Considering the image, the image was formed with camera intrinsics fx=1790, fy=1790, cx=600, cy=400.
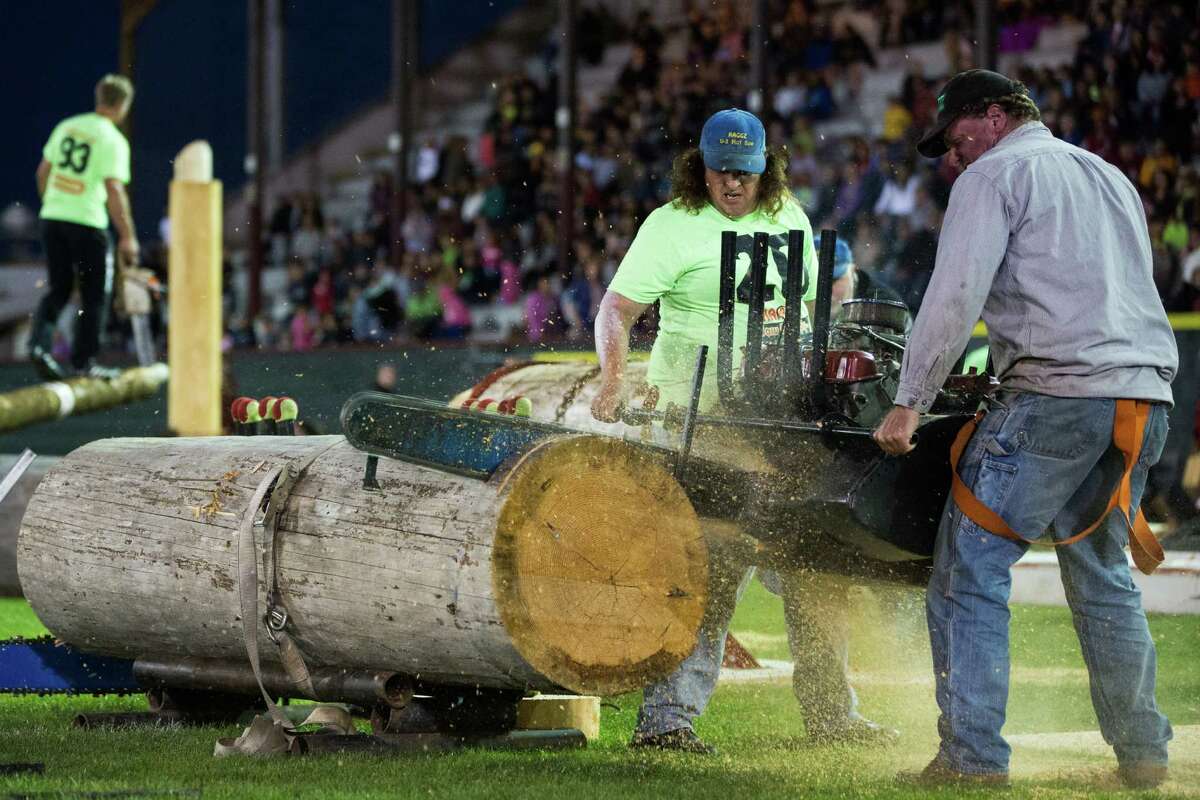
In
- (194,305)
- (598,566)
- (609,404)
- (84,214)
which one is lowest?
(598,566)

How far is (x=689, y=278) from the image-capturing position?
5449 millimetres

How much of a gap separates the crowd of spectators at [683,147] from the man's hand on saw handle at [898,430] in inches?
278

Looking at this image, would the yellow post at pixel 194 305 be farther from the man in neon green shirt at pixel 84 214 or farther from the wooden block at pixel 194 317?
the man in neon green shirt at pixel 84 214

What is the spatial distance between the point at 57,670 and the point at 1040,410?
3.02 metres

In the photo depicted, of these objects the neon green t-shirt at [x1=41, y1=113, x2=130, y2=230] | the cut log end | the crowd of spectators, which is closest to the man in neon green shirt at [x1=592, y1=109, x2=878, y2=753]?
the cut log end

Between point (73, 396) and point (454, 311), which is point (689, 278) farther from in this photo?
point (454, 311)

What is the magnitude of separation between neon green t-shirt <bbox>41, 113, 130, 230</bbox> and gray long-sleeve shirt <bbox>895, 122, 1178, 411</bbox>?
742cm

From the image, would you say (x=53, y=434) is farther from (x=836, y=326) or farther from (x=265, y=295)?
(x=836, y=326)

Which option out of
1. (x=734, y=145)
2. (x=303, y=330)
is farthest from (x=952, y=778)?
(x=303, y=330)

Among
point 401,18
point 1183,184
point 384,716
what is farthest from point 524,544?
point 401,18

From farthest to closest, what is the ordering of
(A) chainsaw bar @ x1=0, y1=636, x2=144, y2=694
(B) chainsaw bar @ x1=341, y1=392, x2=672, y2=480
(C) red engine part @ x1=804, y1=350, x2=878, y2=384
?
(A) chainsaw bar @ x1=0, y1=636, x2=144, y2=694 → (C) red engine part @ x1=804, y1=350, x2=878, y2=384 → (B) chainsaw bar @ x1=341, y1=392, x2=672, y2=480

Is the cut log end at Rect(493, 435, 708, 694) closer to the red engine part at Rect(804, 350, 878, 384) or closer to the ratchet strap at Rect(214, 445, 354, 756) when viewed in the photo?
the red engine part at Rect(804, 350, 878, 384)

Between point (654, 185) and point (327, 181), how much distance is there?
10603 mm

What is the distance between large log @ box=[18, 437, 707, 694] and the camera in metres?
4.28
